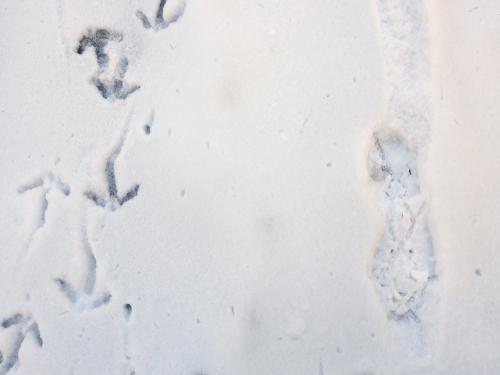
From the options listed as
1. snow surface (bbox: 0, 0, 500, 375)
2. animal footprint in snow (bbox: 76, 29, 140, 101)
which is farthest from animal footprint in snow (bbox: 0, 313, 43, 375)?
animal footprint in snow (bbox: 76, 29, 140, 101)

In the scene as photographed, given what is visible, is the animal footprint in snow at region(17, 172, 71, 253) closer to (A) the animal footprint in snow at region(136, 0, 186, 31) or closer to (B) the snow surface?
(B) the snow surface

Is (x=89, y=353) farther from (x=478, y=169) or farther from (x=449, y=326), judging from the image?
(x=478, y=169)

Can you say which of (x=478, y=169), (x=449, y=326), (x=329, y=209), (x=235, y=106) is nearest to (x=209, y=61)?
(x=235, y=106)

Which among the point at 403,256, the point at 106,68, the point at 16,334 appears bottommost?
the point at 16,334

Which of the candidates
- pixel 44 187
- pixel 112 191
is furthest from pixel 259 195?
pixel 44 187

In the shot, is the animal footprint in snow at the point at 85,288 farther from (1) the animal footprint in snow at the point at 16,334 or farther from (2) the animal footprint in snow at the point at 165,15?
(2) the animal footprint in snow at the point at 165,15

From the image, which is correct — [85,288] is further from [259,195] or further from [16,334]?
[259,195]
